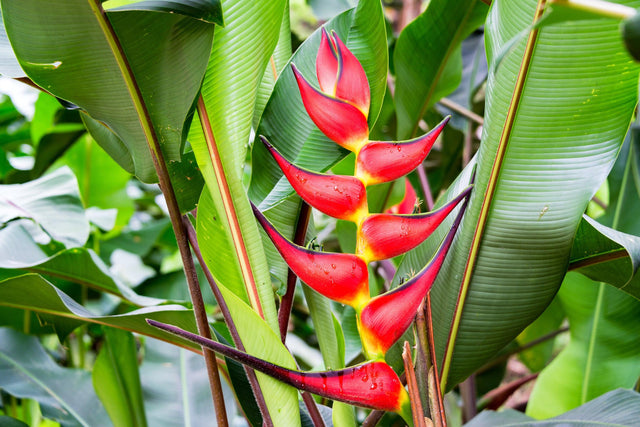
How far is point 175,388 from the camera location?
0.74m

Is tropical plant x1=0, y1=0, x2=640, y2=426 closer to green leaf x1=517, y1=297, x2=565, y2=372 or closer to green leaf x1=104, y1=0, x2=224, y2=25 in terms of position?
green leaf x1=104, y1=0, x2=224, y2=25

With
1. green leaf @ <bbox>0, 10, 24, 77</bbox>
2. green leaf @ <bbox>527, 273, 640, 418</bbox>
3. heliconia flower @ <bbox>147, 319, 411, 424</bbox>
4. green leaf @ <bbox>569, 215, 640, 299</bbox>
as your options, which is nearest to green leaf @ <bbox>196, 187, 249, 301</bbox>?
heliconia flower @ <bbox>147, 319, 411, 424</bbox>

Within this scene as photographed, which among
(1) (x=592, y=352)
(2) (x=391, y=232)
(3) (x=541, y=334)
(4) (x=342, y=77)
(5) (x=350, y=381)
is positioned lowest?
(3) (x=541, y=334)

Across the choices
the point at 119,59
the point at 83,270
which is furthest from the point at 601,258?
the point at 83,270

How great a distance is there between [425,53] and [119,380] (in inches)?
24.2

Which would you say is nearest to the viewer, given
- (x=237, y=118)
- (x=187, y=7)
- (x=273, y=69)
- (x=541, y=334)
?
(x=187, y=7)

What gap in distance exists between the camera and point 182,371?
76 centimetres

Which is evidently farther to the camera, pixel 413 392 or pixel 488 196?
pixel 488 196

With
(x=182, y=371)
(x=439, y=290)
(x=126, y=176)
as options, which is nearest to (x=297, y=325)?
(x=126, y=176)

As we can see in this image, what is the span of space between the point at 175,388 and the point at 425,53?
60cm

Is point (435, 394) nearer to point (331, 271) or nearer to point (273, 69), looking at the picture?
point (331, 271)

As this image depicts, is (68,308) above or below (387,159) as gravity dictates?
below

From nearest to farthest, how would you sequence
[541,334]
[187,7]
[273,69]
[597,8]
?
[597,8]
[187,7]
[273,69]
[541,334]

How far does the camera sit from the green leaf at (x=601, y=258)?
19.0 inches
